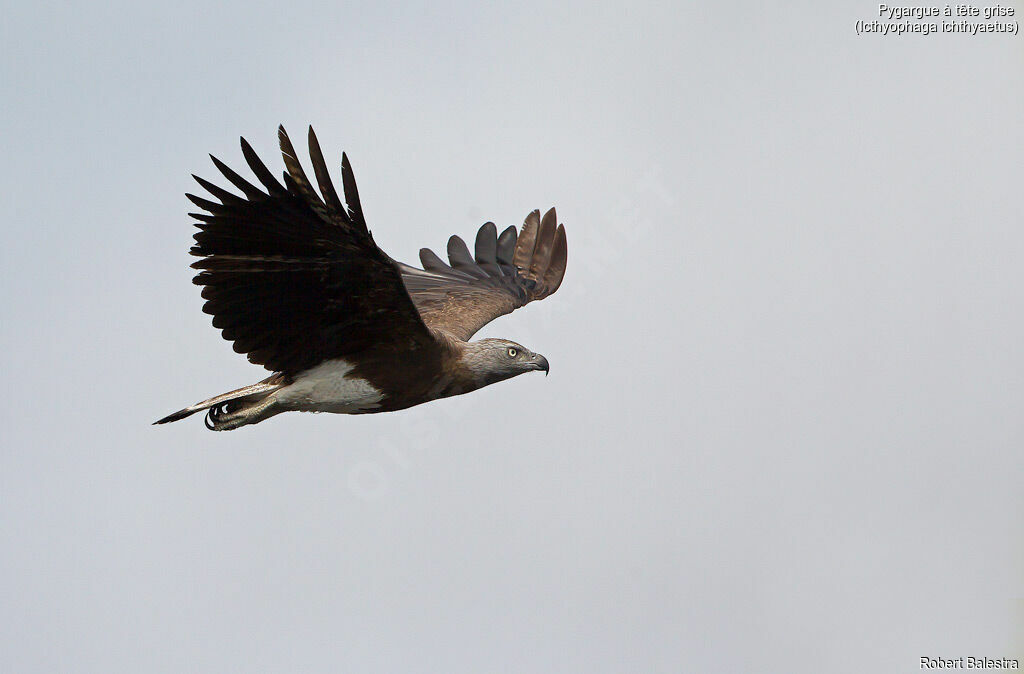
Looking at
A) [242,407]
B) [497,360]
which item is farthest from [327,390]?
[497,360]

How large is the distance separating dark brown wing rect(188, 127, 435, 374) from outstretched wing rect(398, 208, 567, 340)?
2.87 metres

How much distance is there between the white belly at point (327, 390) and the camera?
9359 millimetres

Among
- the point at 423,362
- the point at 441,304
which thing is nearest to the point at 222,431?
the point at 423,362

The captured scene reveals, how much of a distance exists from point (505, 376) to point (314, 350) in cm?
180

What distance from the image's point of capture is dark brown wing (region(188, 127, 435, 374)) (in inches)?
308

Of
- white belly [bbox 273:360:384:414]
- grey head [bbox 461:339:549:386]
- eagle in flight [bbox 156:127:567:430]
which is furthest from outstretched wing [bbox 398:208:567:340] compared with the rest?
white belly [bbox 273:360:384:414]

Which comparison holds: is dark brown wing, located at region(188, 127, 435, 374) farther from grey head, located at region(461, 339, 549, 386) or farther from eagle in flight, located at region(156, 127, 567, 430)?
grey head, located at region(461, 339, 549, 386)

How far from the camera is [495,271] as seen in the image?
43.0 ft

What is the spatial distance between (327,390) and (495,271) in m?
4.05

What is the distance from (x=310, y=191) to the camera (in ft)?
25.5

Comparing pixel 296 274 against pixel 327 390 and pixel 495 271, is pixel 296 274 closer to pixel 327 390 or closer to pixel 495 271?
pixel 327 390

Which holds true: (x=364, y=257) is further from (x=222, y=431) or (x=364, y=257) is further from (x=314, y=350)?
(x=222, y=431)

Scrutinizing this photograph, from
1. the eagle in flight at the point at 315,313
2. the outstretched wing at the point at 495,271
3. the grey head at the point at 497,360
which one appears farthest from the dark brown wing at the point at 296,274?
the outstretched wing at the point at 495,271

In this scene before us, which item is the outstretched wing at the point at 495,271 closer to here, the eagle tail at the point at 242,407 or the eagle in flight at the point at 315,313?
the eagle in flight at the point at 315,313
